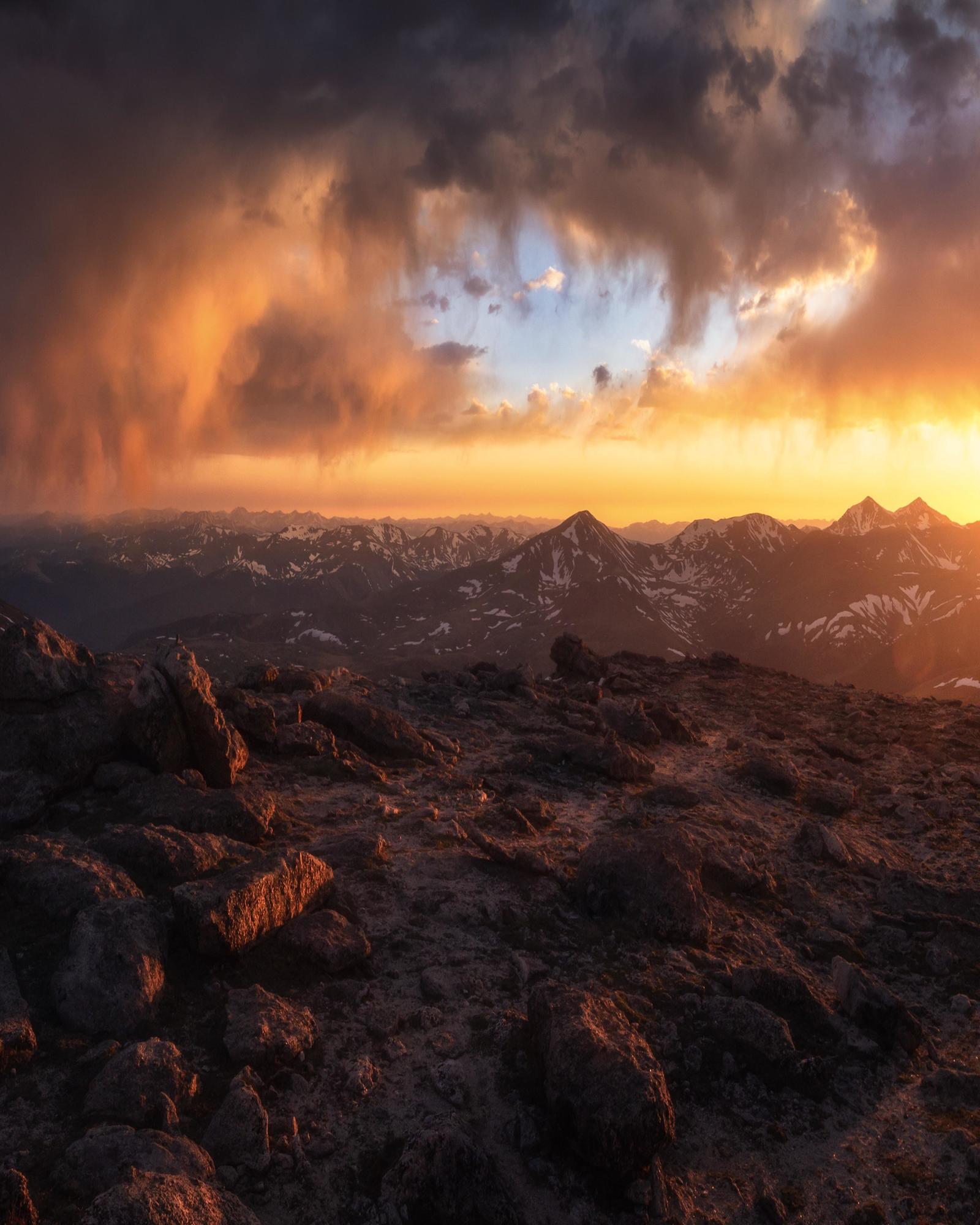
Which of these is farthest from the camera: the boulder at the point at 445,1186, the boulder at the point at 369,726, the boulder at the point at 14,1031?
the boulder at the point at 369,726

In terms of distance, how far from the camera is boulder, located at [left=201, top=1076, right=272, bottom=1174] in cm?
815

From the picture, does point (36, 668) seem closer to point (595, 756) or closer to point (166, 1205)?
point (166, 1205)

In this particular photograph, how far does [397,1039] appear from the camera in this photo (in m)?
10.6

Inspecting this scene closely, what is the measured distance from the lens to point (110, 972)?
33.3ft

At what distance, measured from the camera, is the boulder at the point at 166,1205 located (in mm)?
6316

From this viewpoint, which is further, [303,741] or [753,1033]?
[303,741]

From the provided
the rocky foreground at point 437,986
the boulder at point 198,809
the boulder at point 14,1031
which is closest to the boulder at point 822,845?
the rocky foreground at point 437,986

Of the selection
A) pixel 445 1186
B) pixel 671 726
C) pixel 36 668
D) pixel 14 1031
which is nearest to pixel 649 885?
pixel 445 1186

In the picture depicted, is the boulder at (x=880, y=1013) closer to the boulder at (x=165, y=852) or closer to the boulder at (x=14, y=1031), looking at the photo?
the boulder at (x=165, y=852)

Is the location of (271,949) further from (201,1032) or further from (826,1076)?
(826,1076)

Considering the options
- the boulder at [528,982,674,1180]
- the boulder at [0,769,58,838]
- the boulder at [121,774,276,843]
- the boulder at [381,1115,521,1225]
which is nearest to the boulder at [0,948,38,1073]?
the boulder at [381,1115,521,1225]

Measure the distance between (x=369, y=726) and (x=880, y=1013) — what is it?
712 inches

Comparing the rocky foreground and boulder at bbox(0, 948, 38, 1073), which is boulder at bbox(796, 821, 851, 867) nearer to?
the rocky foreground

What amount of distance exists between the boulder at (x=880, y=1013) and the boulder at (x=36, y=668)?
20.5 m
